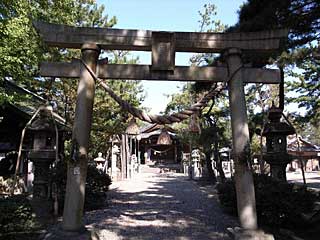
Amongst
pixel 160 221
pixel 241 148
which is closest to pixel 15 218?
pixel 160 221

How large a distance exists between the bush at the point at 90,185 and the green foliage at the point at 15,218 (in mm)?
2434

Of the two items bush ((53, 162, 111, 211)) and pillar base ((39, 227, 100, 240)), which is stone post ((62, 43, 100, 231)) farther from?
bush ((53, 162, 111, 211))

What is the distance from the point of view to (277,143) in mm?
9609

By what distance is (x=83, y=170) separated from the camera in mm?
4547

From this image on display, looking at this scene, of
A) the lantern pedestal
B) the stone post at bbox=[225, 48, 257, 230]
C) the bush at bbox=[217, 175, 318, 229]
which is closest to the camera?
the stone post at bbox=[225, 48, 257, 230]

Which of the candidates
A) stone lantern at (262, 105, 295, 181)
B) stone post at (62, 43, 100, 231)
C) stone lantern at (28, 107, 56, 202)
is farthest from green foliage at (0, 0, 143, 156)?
stone lantern at (262, 105, 295, 181)

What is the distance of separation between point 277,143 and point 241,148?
220 inches

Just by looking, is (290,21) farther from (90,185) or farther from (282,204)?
(90,185)

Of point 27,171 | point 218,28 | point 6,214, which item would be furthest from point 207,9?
point 6,214

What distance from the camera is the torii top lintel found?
4.82 m

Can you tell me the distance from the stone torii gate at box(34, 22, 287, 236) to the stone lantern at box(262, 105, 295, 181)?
470cm

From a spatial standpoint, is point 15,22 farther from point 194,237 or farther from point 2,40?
point 194,237

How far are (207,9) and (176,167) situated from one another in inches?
782

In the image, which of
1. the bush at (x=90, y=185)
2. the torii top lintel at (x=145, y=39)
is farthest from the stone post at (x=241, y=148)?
the bush at (x=90, y=185)
